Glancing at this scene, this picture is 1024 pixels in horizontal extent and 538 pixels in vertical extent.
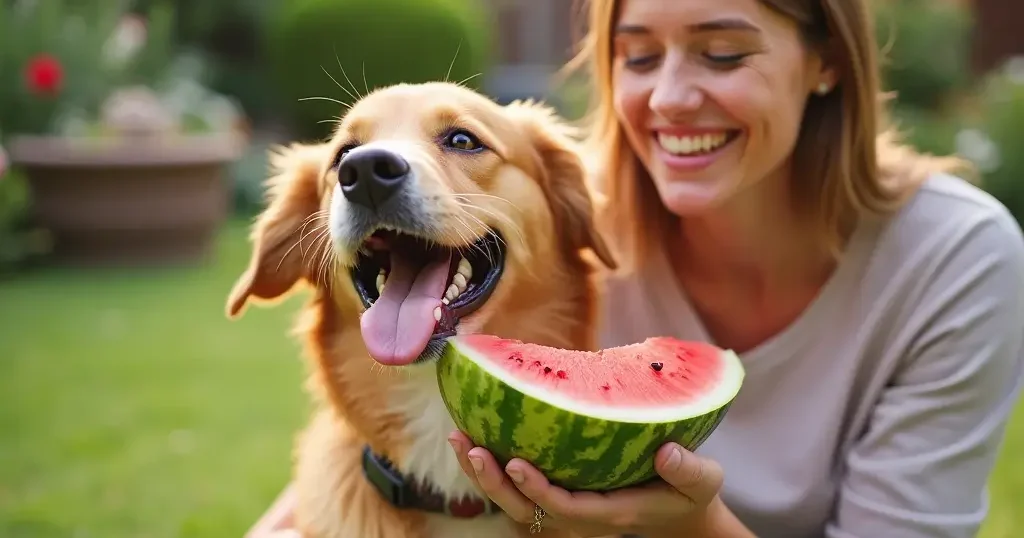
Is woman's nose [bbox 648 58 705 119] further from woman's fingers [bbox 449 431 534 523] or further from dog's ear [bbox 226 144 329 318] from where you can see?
woman's fingers [bbox 449 431 534 523]

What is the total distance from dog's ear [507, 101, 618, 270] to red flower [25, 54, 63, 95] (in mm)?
7136

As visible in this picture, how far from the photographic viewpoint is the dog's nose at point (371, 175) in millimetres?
1896

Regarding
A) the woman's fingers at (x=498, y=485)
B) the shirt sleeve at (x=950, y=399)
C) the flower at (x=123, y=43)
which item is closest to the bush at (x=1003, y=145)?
the shirt sleeve at (x=950, y=399)

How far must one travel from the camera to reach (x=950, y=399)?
226cm

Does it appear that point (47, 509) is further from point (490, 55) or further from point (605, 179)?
point (490, 55)

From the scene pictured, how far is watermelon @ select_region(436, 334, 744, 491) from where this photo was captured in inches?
65.8

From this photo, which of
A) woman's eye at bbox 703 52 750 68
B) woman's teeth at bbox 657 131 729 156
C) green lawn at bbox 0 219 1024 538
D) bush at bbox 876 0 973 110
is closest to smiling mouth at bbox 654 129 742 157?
woman's teeth at bbox 657 131 729 156

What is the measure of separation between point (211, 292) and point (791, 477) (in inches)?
223

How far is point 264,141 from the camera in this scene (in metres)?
13.6

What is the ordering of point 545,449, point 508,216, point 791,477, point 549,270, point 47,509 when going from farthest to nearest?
point 47,509, point 791,477, point 549,270, point 508,216, point 545,449

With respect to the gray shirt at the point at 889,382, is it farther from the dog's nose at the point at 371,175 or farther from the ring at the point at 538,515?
the dog's nose at the point at 371,175

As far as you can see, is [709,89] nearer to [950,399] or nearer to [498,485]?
[950,399]

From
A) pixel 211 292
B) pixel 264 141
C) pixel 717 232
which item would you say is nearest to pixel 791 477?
pixel 717 232

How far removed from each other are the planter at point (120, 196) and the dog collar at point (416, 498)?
6326mm
